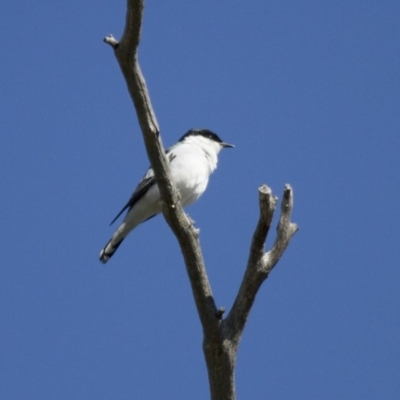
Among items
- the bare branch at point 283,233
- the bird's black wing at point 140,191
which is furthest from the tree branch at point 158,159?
the bird's black wing at point 140,191

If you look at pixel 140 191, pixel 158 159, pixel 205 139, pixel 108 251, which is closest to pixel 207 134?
pixel 205 139

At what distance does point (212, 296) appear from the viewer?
576cm

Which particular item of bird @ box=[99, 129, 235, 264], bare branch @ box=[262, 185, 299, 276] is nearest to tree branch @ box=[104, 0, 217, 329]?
bare branch @ box=[262, 185, 299, 276]

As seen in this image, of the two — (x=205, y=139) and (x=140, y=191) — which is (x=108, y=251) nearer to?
(x=140, y=191)

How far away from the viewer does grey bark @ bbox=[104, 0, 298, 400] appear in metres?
5.32

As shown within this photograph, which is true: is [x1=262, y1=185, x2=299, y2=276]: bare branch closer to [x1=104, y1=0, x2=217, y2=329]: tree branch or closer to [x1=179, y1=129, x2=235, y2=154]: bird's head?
[x1=104, y1=0, x2=217, y2=329]: tree branch

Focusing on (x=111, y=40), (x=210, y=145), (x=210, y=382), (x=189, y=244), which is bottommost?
(x=210, y=382)

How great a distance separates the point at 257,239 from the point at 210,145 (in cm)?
498

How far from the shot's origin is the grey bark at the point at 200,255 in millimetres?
5320

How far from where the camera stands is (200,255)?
5.85 m

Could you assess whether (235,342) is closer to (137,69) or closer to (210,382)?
(210,382)

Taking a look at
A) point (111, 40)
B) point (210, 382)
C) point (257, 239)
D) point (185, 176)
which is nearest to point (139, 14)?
point (111, 40)

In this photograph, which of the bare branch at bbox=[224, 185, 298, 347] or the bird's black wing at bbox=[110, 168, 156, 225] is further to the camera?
the bird's black wing at bbox=[110, 168, 156, 225]

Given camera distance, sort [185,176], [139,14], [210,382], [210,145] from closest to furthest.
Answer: [139,14] < [210,382] < [185,176] < [210,145]
